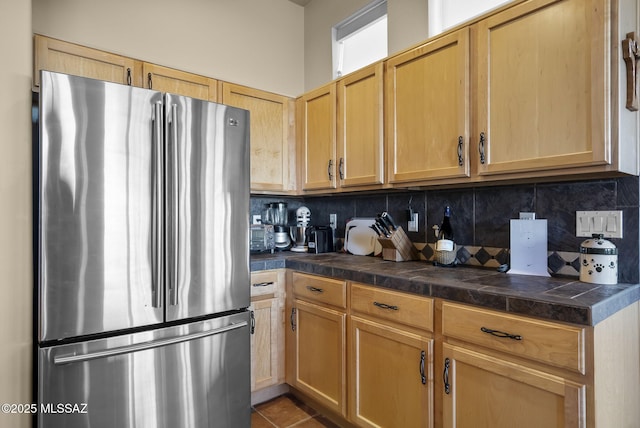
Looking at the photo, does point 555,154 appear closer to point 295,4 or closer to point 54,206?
point 54,206

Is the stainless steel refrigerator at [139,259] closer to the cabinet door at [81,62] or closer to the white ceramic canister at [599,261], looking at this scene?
the cabinet door at [81,62]

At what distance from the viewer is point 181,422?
5.39 feet

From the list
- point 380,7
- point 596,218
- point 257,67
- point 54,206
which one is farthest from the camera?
point 257,67

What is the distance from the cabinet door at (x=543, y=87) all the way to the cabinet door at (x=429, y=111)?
0.09m

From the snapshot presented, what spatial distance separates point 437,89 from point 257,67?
65.4 inches

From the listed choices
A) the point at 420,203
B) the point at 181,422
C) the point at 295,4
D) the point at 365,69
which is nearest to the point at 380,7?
the point at 365,69

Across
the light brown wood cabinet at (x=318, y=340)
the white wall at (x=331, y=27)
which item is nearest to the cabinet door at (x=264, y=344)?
the light brown wood cabinet at (x=318, y=340)

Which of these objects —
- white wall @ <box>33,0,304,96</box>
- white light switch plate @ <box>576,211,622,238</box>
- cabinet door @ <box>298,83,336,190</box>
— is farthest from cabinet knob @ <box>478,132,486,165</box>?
white wall @ <box>33,0,304,96</box>

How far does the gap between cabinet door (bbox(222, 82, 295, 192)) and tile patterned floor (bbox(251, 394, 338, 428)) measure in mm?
1494

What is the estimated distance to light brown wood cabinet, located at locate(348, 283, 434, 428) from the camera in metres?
1.55

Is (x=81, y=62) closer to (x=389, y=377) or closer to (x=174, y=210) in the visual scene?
(x=174, y=210)

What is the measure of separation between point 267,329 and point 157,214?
113 cm

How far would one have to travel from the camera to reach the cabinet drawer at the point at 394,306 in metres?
1.54

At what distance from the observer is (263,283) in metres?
2.30
